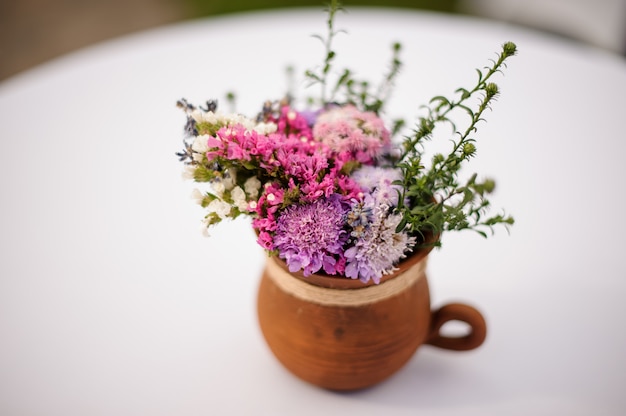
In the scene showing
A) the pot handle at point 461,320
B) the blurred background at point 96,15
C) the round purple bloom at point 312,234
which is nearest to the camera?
the round purple bloom at point 312,234

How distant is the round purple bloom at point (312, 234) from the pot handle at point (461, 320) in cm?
23

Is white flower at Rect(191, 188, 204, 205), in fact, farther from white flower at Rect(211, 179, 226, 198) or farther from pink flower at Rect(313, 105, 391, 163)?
pink flower at Rect(313, 105, 391, 163)

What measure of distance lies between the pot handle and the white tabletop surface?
2.2 inches

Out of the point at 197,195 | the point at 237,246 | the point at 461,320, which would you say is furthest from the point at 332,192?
the point at 237,246

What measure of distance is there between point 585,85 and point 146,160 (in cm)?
112

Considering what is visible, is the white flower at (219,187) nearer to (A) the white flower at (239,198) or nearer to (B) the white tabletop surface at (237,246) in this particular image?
(A) the white flower at (239,198)

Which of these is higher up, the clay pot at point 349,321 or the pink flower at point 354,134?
the pink flower at point 354,134

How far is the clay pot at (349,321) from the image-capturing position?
0.70 m

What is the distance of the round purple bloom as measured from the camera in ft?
2.02

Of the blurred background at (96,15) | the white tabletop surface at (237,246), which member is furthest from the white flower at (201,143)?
the blurred background at (96,15)

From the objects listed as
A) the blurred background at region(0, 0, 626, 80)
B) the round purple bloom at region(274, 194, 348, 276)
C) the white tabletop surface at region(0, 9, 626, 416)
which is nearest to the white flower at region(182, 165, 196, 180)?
the round purple bloom at region(274, 194, 348, 276)

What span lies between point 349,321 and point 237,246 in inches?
17.5

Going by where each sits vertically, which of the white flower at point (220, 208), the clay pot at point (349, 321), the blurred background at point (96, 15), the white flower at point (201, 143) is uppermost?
the blurred background at point (96, 15)

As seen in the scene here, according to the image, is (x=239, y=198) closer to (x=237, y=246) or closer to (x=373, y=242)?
(x=373, y=242)
